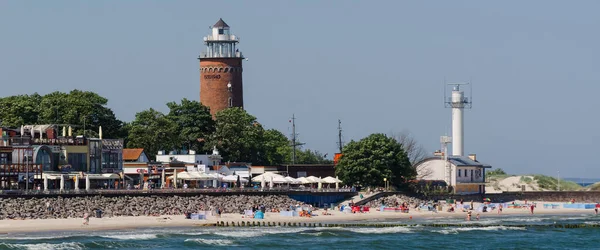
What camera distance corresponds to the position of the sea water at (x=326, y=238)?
66.8 meters

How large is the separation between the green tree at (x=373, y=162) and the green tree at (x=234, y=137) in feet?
35.4

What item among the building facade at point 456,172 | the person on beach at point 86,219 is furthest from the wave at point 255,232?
the building facade at point 456,172

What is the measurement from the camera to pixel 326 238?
72.9 m

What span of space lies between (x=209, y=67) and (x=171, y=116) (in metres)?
7.97

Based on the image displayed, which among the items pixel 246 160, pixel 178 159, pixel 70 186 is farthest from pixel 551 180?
pixel 70 186

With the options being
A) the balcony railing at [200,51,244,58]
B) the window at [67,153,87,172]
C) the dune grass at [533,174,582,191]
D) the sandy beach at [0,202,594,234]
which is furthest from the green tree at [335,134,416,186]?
the dune grass at [533,174,582,191]

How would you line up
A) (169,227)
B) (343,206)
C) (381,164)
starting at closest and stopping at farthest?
(169,227) < (343,206) < (381,164)

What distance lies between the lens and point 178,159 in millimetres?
104312

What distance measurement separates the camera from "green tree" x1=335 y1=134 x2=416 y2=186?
103 metres

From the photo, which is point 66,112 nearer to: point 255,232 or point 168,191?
point 168,191

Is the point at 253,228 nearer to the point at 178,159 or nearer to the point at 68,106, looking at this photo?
the point at 178,159

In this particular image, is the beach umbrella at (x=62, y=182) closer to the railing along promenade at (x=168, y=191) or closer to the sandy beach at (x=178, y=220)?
the railing along promenade at (x=168, y=191)

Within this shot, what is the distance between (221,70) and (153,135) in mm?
12582

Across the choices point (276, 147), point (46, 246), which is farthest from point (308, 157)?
point (46, 246)
